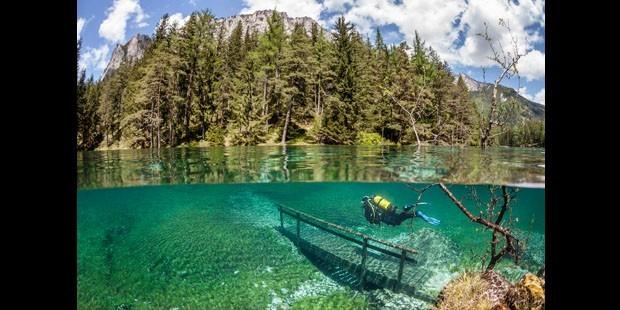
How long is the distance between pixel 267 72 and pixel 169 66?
11280 millimetres

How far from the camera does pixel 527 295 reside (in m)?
8.84

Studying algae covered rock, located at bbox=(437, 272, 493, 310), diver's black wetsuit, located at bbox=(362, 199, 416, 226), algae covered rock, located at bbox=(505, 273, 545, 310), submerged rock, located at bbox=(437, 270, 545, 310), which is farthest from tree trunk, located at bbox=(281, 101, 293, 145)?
algae covered rock, located at bbox=(505, 273, 545, 310)

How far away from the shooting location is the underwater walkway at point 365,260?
12680 mm

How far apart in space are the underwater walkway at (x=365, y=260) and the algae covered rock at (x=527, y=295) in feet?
9.98

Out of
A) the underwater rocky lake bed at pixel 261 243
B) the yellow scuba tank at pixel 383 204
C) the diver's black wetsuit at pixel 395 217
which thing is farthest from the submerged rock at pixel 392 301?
the yellow scuba tank at pixel 383 204

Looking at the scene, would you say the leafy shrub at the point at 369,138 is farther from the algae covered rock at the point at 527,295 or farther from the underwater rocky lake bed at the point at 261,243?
the algae covered rock at the point at 527,295

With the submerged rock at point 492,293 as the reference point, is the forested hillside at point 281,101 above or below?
above

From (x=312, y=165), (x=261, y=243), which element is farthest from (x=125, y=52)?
(x=312, y=165)

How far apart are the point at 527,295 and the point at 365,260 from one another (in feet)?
17.7

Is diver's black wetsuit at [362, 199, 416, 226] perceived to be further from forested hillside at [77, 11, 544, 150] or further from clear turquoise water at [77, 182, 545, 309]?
forested hillside at [77, 11, 544, 150]

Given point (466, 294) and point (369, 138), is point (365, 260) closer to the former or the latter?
point (466, 294)
